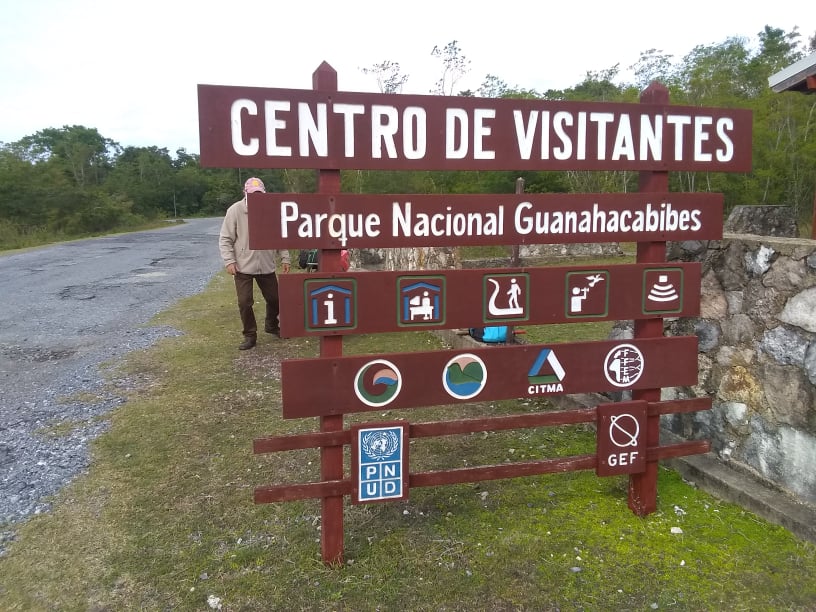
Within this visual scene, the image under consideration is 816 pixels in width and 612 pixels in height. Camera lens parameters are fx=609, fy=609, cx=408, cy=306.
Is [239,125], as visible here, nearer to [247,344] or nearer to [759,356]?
[759,356]

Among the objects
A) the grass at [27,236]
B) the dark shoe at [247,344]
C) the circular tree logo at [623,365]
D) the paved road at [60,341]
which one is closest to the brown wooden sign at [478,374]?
the circular tree logo at [623,365]

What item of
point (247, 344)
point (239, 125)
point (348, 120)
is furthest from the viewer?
point (247, 344)

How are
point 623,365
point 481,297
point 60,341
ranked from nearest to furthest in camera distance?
point 481,297 → point 623,365 → point 60,341

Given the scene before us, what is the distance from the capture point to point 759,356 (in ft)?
11.5

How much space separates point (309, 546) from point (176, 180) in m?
82.7

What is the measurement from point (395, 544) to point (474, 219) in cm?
171

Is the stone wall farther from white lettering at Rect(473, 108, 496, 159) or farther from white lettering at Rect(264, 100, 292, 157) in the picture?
white lettering at Rect(264, 100, 292, 157)

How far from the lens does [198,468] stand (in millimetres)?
3994

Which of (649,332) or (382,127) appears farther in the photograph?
(649,332)

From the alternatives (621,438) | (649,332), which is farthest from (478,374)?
(649,332)

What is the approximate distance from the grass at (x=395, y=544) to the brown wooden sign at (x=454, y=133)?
1.90m

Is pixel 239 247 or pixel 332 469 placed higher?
pixel 239 247

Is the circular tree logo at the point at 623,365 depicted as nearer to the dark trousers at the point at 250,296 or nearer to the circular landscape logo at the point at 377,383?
the circular landscape logo at the point at 377,383

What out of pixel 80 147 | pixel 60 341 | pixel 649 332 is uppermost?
pixel 80 147
